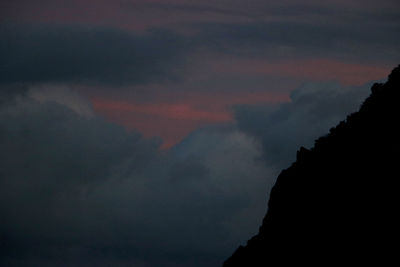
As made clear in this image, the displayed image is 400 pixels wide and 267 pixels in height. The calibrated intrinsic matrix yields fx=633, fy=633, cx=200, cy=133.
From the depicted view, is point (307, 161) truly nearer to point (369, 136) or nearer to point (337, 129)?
point (337, 129)

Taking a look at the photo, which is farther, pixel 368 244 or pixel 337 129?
pixel 337 129

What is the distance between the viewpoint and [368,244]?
51594mm

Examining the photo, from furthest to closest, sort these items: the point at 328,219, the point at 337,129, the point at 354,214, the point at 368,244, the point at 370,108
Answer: the point at 337,129 → the point at 370,108 → the point at 328,219 → the point at 354,214 → the point at 368,244

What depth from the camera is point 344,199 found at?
59.3 meters

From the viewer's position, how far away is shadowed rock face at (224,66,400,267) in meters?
51.8

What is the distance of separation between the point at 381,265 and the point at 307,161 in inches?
1012

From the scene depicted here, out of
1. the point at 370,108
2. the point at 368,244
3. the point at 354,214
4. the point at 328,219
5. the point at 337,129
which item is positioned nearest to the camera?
the point at 368,244

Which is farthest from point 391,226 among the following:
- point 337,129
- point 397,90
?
point 337,129

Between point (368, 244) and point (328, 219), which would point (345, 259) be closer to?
point (368, 244)

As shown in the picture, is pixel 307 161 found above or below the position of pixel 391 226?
above

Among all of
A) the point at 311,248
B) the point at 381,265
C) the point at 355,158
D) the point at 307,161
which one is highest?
the point at 307,161

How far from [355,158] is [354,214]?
7008mm

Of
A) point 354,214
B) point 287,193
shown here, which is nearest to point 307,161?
point 287,193

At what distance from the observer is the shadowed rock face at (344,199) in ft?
170
